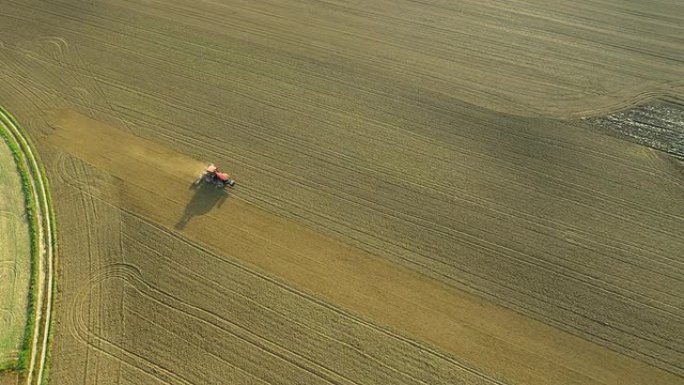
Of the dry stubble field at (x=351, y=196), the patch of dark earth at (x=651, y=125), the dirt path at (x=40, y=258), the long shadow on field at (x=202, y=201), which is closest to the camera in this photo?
the dirt path at (x=40, y=258)

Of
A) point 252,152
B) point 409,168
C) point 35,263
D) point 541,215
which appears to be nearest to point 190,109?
point 252,152

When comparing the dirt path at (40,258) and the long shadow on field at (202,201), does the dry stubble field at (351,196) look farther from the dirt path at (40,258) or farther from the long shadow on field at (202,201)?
the dirt path at (40,258)

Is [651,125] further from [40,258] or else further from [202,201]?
[40,258]

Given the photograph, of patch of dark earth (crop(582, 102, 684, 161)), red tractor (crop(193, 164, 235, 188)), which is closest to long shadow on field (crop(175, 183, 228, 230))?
red tractor (crop(193, 164, 235, 188))

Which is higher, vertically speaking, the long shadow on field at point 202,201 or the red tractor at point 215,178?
the red tractor at point 215,178

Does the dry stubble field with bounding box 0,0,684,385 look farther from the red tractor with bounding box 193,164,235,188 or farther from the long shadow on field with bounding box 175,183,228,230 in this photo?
the red tractor with bounding box 193,164,235,188

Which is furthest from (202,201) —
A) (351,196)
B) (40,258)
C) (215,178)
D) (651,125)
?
(651,125)

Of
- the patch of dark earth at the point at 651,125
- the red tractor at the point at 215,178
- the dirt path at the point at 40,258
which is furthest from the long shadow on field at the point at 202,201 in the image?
the patch of dark earth at the point at 651,125
